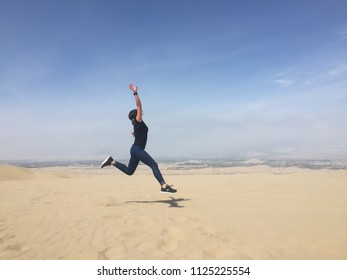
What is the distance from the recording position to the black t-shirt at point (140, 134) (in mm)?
6844

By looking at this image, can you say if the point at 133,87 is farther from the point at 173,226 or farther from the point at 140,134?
the point at 173,226

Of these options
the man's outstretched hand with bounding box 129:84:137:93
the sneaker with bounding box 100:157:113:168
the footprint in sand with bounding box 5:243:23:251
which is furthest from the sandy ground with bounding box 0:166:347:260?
the man's outstretched hand with bounding box 129:84:137:93

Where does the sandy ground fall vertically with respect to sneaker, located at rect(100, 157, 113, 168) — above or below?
below

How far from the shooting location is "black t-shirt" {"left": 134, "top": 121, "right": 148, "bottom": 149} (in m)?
6.84

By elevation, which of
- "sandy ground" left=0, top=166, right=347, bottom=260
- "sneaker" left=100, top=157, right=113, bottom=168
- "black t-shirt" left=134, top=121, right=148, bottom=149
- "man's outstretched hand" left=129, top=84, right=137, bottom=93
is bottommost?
"sandy ground" left=0, top=166, right=347, bottom=260

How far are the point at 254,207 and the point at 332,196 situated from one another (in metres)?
2.74

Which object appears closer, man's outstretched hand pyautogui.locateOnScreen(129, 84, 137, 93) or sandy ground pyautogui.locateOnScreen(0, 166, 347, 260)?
sandy ground pyautogui.locateOnScreen(0, 166, 347, 260)

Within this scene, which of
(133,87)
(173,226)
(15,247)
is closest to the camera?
(15,247)

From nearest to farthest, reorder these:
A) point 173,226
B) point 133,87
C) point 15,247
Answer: point 15,247
point 173,226
point 133,87

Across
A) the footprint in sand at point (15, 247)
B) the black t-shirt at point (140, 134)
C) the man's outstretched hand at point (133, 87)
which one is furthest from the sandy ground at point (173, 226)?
the man's outstretched hand at point (133, 87)

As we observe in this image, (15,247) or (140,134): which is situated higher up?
(140,134)

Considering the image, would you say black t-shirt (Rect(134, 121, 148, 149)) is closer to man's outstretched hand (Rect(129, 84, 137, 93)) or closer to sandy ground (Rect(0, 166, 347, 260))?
man's outstretched hand (Rect(129, 84, 137, 93))

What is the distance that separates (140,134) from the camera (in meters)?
6.89

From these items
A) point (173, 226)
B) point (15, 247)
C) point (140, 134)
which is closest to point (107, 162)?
point (140, 134)
